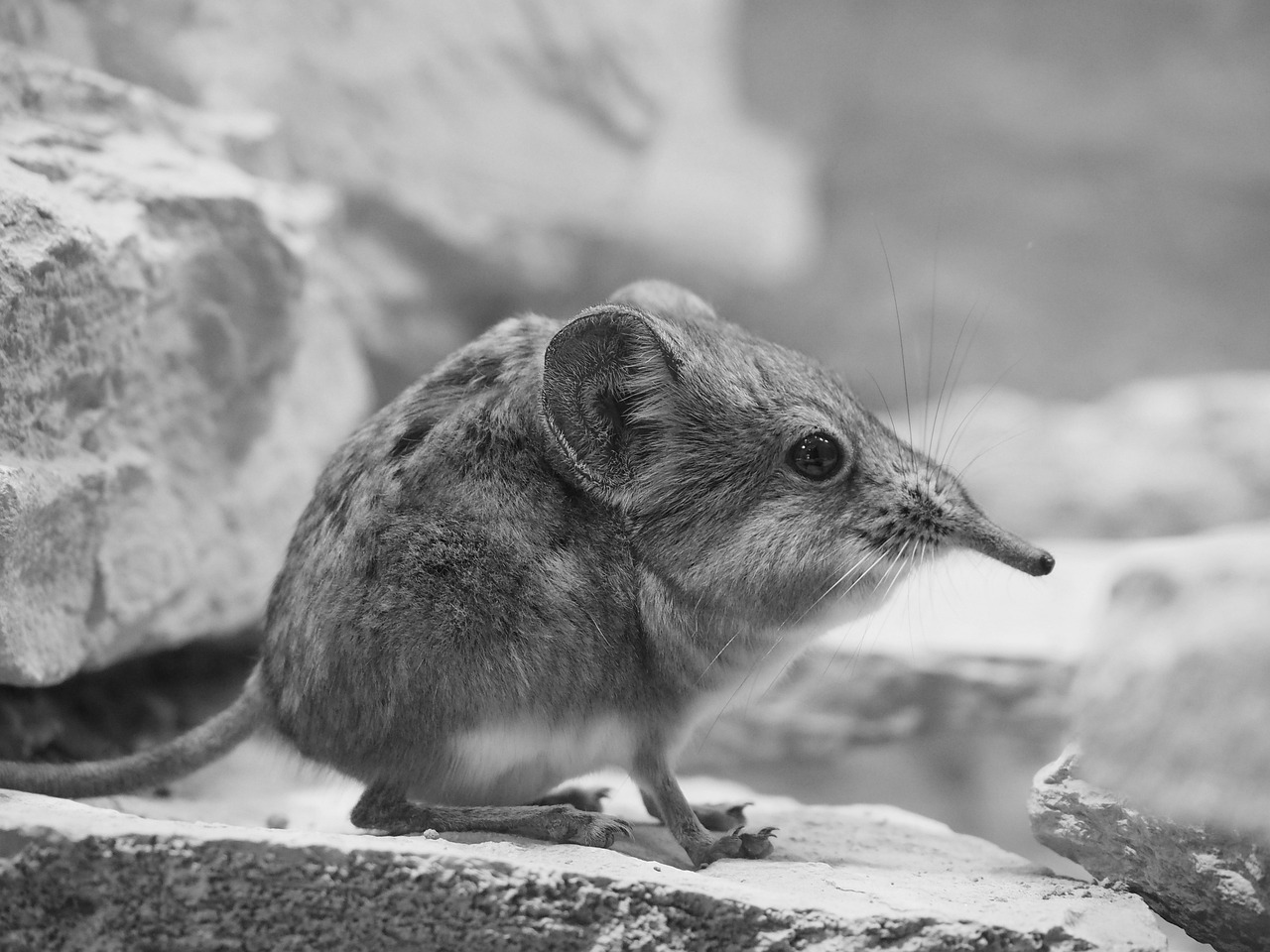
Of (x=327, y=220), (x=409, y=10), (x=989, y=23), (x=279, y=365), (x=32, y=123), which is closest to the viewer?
(x=32, y=123)

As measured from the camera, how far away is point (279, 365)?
5805 mm

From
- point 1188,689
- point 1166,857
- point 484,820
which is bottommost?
point 484,820

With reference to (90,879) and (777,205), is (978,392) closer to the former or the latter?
(777,205)

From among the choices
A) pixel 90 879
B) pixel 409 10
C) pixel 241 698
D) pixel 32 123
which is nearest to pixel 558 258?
pixel 409 10

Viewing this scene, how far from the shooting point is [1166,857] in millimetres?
3543

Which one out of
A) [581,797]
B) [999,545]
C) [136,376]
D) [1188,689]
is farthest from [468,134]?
[1188,689]

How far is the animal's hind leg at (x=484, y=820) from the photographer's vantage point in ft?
11.9

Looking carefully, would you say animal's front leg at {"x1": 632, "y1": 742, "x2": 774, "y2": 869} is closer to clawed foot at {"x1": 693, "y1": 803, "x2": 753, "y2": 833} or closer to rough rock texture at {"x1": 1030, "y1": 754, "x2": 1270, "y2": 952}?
clawed foot at {"x1": 693, "y1": 803, "x2": 753, "y2": 833}

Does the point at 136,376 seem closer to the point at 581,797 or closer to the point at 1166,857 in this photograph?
the point at 581,797

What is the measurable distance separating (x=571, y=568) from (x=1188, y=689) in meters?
1.69

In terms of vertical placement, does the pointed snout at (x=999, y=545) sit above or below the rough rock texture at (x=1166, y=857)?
above

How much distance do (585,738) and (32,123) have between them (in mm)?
3071

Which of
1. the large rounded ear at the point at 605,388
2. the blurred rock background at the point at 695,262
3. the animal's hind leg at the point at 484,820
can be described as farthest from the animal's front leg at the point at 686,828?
the large rounded ear at the point at 605,388

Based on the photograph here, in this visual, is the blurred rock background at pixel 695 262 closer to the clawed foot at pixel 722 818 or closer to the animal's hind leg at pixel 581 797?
the clawed foot at pixel 722 818
